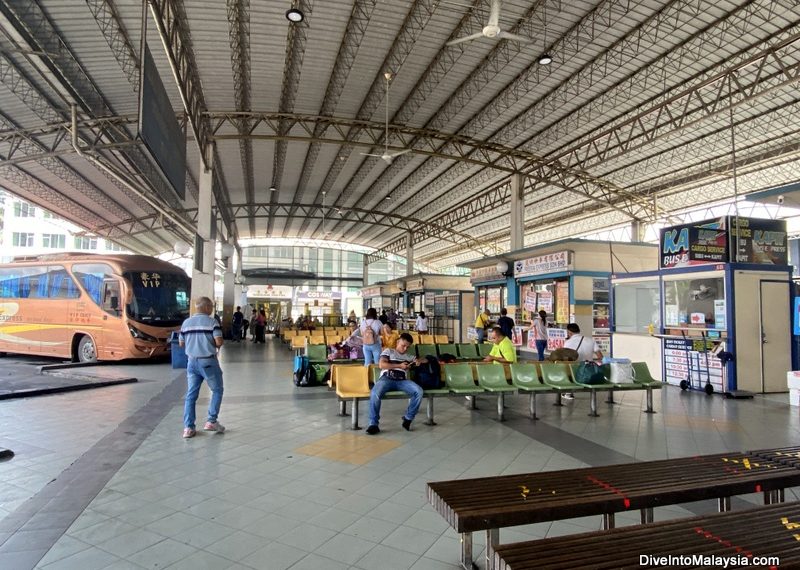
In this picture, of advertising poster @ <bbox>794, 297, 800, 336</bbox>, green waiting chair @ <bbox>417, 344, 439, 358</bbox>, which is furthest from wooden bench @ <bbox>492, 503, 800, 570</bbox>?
advertising poster @ <bbox>794, 297, 800, 336</bbox>

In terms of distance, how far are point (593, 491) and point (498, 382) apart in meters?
4.33

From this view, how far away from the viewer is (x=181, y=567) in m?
2.80

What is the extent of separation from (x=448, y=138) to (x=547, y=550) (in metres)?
18.4

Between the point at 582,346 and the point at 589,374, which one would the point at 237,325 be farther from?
the point at 589,374

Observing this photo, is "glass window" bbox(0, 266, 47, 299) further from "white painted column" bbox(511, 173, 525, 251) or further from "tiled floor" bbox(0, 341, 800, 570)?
"white painted column" bbox(511, 173, 525, 251)

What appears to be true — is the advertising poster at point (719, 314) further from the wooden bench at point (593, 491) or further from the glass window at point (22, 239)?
the glass window at point (22, 239)

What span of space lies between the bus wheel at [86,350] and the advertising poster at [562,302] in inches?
535

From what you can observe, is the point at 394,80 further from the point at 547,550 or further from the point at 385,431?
the point at 547,550

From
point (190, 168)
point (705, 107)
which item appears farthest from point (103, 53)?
point (705, 107)

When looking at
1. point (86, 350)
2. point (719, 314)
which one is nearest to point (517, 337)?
point (719, 314)

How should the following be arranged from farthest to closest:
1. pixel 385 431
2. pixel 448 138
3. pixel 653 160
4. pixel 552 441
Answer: pixel 653 160
pixel 448 138
pixel 385 431
pixel 552 441

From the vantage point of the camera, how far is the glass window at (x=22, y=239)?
44.5 m

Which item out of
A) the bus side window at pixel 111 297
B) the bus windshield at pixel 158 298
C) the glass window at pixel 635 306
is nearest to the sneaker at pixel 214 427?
the bus windshield at pixel 158 298

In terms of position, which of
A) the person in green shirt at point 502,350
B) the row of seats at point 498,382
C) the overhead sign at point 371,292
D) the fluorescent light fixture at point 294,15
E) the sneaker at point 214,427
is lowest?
the sneaker at point 214,427
